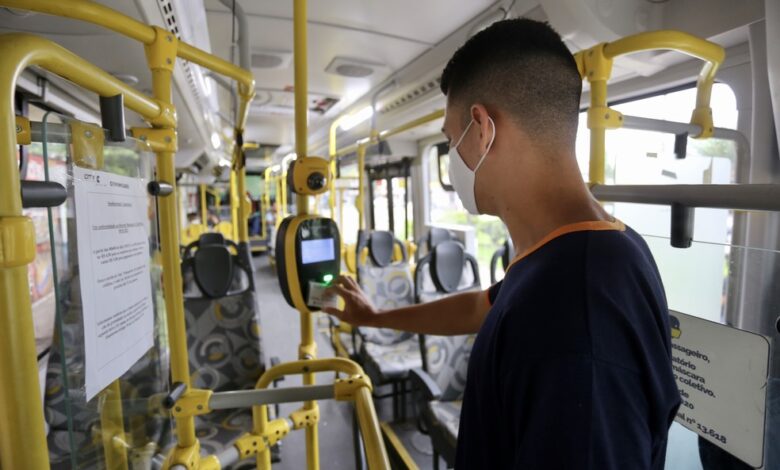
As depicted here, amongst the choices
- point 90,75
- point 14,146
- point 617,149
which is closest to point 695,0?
point 617,149

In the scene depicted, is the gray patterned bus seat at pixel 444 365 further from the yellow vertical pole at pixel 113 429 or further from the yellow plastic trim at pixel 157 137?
the yellow plastic trim at pixel 157 137

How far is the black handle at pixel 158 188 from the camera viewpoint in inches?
40.1

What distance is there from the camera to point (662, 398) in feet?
2.20

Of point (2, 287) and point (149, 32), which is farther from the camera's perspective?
point (149, 32)

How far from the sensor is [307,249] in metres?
1.30

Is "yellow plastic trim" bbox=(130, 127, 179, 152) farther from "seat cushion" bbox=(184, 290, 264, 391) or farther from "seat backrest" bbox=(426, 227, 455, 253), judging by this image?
"seat backrest" bbox=(426, 227, 455, 253)

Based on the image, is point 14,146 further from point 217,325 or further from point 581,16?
point 217,325

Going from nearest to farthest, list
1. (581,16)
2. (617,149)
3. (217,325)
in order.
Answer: (581,16) < (617,149) < (217,325)

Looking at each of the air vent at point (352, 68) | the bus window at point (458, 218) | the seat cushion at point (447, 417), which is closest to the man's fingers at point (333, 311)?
the seat cushion at point (447, 417)

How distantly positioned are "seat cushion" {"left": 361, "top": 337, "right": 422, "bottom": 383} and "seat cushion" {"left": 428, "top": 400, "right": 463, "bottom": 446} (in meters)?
0.56

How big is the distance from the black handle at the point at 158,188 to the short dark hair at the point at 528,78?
803mm

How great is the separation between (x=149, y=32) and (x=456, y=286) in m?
2.60

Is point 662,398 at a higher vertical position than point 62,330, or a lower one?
lower

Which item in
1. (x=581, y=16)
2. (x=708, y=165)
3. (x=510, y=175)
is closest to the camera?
(x=510, y=175)
